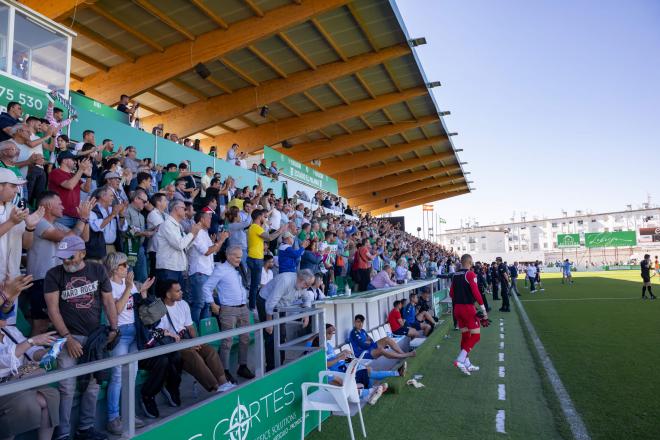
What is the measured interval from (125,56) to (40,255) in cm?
1300

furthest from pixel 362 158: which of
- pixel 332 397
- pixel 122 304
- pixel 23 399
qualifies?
pixel 23 399

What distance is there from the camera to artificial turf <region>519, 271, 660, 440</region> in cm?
529

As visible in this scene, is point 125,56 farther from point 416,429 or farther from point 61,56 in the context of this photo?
point 416,429

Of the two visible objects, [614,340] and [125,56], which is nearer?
[614,340]

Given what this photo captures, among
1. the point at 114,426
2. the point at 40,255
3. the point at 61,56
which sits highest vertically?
the point at 61,56

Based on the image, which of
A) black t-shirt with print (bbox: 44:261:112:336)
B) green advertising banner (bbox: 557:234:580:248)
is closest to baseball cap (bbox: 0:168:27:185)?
black t-shirt with print (bbox: 44:261:112:336)

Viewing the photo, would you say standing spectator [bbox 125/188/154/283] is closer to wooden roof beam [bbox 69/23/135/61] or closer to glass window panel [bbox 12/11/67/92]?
glass window panel [bbox 12/11/67/92]

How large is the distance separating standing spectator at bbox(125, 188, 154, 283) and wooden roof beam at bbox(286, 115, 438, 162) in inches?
810

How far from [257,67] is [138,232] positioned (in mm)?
12782

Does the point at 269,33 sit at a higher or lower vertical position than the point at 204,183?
higher

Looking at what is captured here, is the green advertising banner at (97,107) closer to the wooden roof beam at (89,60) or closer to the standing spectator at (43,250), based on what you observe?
the wooden roof beam at (89,60)

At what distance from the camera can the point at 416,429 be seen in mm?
5203

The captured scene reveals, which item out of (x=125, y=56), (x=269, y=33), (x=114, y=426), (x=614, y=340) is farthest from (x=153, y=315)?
(x=125, y=56)

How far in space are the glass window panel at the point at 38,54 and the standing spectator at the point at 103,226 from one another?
4.25m
